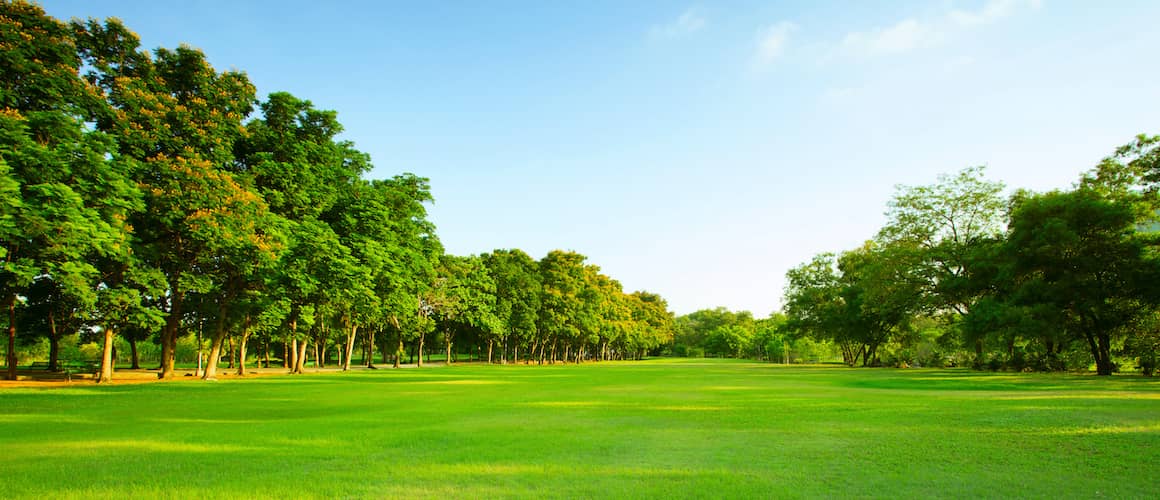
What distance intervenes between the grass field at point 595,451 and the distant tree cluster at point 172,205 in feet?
34.1

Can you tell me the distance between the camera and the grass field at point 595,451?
22.1 feet

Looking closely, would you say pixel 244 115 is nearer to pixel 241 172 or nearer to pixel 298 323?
pixel 241 172

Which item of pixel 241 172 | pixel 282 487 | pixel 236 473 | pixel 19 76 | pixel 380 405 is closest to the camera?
pixel 282 487

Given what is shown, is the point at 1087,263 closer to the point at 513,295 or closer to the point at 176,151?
the point at 176,151

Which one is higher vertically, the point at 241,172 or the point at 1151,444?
the point at 241,172

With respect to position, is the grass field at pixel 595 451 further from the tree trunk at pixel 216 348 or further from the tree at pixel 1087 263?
the tree at pixel 1087 263

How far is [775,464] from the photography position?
7867mm

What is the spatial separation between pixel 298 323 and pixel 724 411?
117ft

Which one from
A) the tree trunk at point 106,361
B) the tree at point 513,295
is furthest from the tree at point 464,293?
the tree trunk at point 106,361

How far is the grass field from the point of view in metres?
6.75

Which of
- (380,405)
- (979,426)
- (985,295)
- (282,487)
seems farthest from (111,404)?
(985,295)

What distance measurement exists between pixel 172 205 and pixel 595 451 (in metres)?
25.7

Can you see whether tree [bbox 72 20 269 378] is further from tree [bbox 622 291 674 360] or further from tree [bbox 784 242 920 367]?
tree [bbox 622 291 674 360]

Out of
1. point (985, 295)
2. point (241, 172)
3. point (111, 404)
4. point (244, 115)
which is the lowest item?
point (111, 404)
